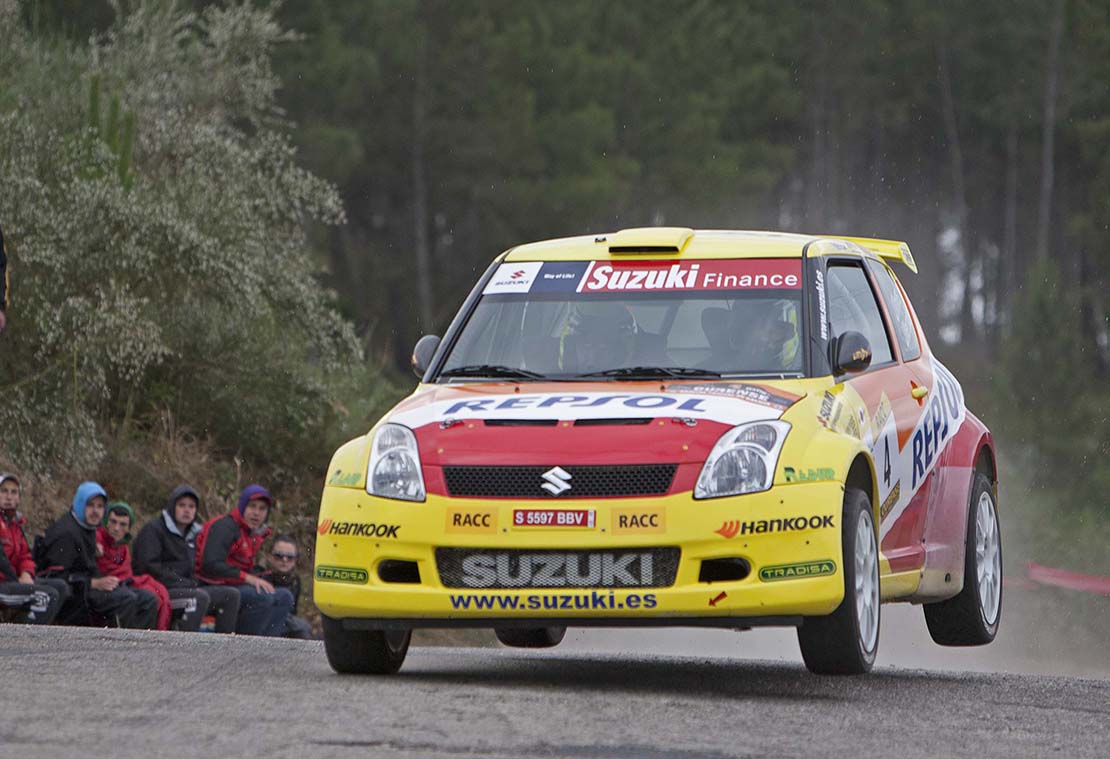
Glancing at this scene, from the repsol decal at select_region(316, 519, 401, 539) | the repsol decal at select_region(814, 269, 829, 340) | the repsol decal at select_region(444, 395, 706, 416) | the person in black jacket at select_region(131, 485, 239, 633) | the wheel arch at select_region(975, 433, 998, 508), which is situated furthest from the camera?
the person in black jacket at select_region(131, 485, 239, 633)

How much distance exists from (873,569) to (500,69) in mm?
42364

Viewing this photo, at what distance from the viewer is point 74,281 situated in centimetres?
1922

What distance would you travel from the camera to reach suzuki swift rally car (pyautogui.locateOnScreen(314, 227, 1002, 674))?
27.3 ft

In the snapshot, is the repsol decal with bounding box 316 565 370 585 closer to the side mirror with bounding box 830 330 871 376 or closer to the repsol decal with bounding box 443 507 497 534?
the repsol decal with bounding box 443 507 497 534

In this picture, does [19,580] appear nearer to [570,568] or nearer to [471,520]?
[471,520]

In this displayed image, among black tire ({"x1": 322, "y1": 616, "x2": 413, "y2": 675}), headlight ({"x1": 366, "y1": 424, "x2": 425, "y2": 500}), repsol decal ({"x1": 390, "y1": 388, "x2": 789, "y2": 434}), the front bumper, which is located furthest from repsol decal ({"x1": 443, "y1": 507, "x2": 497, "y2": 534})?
black tire ({"x1": 322, "y1": 616, "x2": 413, "y2": 675})

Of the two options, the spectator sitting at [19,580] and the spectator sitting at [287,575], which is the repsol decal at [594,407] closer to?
the spectator sitting at [19,580]

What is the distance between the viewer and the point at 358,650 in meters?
8.91

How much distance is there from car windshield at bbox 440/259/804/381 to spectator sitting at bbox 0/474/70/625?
4.77 m

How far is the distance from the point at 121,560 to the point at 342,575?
651 centimetres

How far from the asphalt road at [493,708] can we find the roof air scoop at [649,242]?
1.91 m

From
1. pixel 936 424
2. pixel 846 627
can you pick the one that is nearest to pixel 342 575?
pixel 846 627

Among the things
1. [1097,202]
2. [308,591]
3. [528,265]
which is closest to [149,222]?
[308,591]

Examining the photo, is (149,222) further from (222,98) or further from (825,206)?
(825,206)
